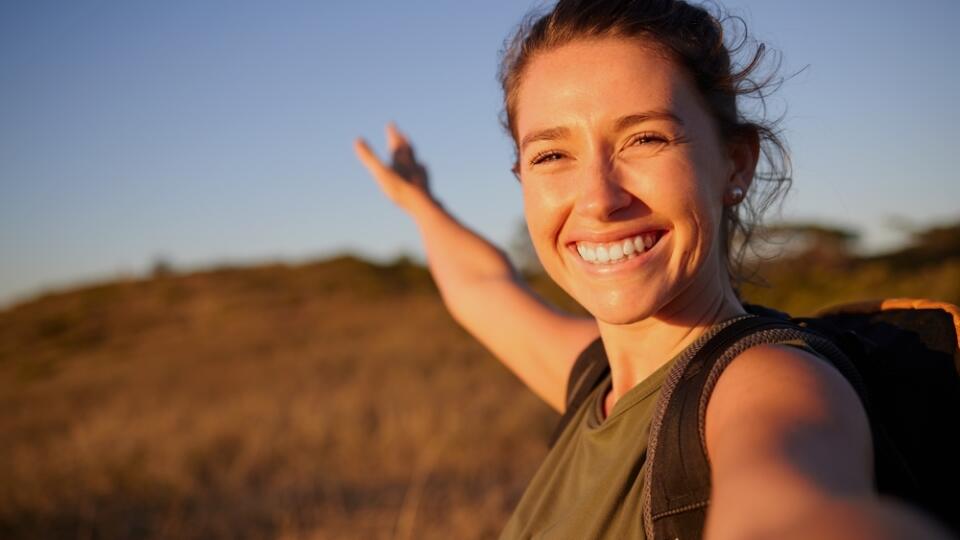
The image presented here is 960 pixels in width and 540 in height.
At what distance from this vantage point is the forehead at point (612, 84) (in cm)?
147

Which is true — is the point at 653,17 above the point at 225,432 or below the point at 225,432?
above

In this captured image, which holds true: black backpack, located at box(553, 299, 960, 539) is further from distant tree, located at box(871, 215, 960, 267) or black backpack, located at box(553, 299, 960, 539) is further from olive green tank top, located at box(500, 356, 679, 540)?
distant tree, located at box(871, 215, 960, 267)

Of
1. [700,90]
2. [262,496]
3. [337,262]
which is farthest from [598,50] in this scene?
[337,262]

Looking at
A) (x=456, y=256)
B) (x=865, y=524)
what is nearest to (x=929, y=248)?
(x=456, y=256)

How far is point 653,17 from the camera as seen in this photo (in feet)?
5.00

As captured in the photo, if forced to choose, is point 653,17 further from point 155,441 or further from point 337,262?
point 337,262

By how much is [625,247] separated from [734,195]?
34 cm

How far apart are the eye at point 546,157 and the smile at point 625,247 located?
0.61 feet

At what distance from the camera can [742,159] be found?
172 centimetres

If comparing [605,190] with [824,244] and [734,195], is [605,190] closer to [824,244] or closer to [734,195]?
[734,195]

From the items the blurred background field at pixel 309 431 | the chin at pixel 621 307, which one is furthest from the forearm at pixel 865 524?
the blurred background field at pixel 309 431

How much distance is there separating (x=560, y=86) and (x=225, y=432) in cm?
663

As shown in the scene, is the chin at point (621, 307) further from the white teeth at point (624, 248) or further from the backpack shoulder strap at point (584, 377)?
the backpack shoulder strap at point (584, 377)

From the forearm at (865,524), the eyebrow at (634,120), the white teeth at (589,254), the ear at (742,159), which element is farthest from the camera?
the ear at (742,159)
